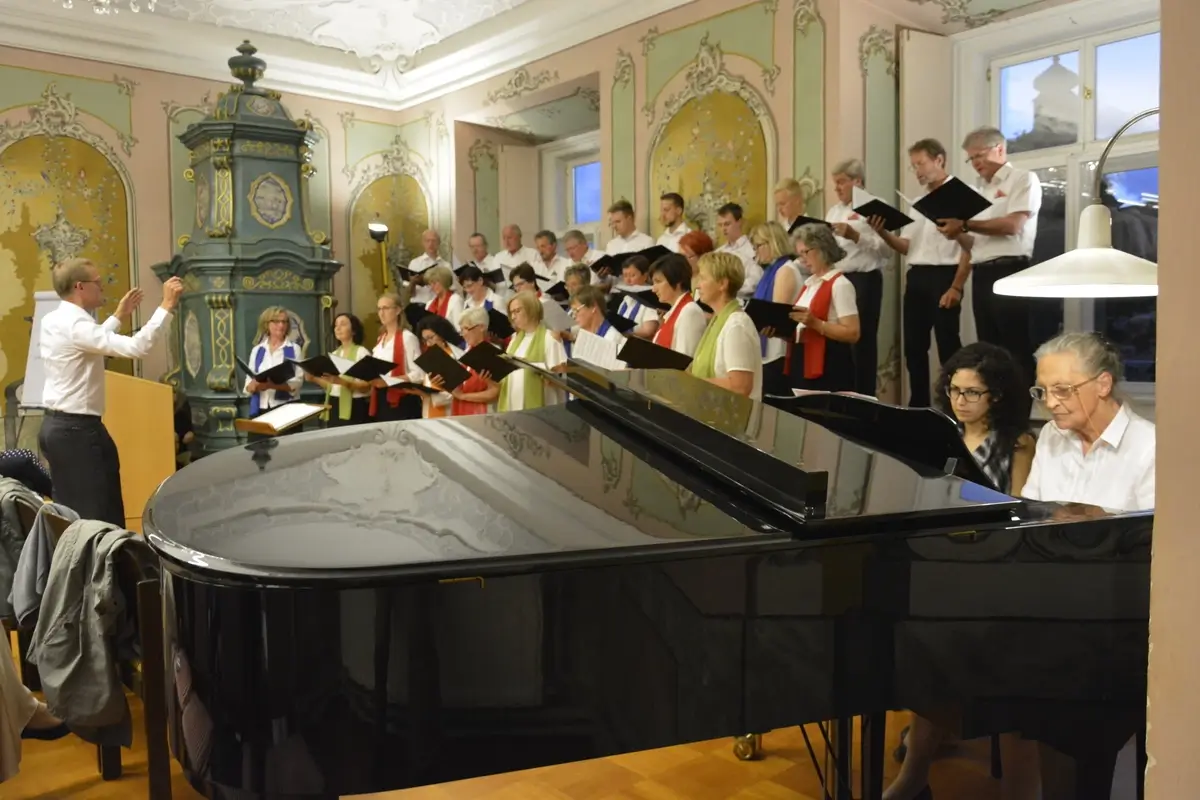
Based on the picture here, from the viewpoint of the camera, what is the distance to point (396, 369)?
643 cm

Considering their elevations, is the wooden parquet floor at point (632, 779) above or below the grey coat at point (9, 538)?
below

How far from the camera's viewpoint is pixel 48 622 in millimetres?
2408

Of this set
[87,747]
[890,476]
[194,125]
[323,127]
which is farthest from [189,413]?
[890,476]

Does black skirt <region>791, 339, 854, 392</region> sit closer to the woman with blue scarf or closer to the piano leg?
the woman with blue scarf

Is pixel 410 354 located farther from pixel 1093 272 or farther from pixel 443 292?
pixel 1093 272

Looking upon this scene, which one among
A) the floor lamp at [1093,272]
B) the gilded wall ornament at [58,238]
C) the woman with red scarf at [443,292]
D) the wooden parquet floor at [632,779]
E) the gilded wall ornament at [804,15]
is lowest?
the wooden parquet floor at [632,779]

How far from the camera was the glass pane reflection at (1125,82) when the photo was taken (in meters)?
5.20

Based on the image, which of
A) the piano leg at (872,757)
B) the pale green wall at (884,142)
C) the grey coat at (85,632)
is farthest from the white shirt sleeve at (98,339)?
the pale green wall at (884,142)

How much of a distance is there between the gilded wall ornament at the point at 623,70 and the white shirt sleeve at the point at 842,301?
10.1ft

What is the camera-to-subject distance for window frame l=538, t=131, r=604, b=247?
9.05m

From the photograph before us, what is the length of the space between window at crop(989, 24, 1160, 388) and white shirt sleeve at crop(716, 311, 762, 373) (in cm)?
240

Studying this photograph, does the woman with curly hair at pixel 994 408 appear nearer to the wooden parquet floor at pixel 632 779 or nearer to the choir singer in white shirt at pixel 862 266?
the wooden parquet floor at pixel 632 779

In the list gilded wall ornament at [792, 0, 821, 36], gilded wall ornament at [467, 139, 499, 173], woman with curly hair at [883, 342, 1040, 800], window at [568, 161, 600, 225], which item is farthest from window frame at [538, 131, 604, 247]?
woman with curly hair at [883, 342, 1040, 800]

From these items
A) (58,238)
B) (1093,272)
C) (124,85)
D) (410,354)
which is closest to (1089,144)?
(1093,272)
